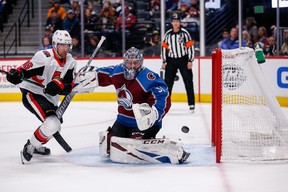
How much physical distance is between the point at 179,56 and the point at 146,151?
3843mm

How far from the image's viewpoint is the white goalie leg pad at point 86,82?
4.95m

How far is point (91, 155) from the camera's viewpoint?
5.16 m

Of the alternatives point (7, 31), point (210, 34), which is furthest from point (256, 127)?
point (7, 31)

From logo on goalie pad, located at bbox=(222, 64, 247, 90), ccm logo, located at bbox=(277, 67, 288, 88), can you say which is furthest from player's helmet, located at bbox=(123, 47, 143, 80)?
ccm logo, located at bbox=(277, 67, 288, 88)

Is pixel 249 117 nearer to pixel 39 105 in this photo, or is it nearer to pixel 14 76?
pixel 39 105

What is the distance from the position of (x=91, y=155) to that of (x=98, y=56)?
17.8 feet

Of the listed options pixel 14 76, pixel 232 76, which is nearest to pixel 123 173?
pixel 14 76

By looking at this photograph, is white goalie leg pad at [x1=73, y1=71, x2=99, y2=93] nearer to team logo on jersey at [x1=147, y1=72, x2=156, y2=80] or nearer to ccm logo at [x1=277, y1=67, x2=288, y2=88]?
team logo on jersey at [x1=147, y1=72, x2=156, y2=80]

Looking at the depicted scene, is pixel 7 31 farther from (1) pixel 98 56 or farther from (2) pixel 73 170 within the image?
(2) pixel 73 170

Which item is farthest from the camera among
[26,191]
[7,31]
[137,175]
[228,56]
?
[7,31]

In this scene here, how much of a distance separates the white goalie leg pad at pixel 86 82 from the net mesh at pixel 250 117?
1.01 m

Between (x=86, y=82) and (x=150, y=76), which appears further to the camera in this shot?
(x=86, y=82)

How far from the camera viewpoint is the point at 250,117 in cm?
502

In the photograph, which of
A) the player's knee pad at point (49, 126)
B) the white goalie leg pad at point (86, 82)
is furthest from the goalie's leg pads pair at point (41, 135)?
the white goalie leg pad at point (86, 82)
